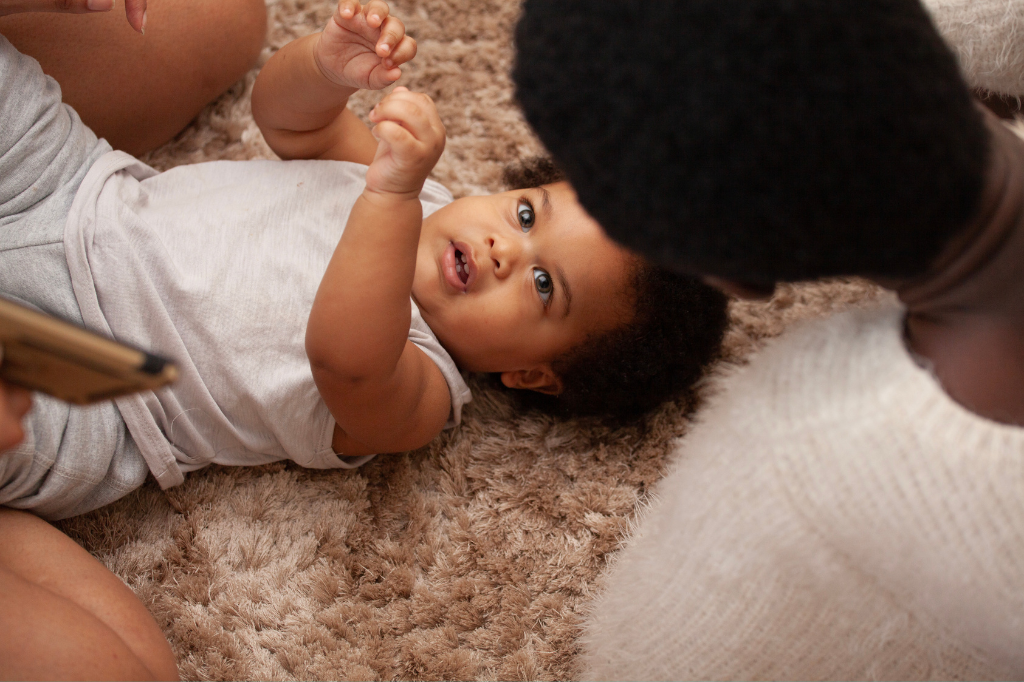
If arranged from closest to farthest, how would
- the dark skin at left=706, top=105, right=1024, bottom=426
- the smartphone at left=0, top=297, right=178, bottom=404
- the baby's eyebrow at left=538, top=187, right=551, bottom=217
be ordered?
the smartphone at left=0, top=297, right=178, bottom=404, the dark skin at left=706, top=105, right=1024, bottom=426, the baby's eyebrow at left=538, top=187, right=551, bottom=217

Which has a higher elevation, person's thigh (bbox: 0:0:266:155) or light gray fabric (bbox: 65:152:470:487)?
person's thigh (bbox: 0:0:266:155)

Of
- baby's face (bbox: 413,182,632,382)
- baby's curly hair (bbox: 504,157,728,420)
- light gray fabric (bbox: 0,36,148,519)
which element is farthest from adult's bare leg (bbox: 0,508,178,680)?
baby's curly hair (bbox: 504,157,728,420)

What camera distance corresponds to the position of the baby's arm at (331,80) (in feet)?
3.03

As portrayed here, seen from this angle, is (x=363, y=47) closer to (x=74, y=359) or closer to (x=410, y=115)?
A: (x=410, y=115)

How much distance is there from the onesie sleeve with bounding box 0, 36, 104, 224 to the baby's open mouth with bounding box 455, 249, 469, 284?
54 centimetres

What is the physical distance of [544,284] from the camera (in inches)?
39.1

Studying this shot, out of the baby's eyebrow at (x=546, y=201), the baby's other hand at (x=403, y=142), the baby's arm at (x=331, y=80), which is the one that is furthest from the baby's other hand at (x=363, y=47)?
the baby's eyebrow at (x=546, y=201)

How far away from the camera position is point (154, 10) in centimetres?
109

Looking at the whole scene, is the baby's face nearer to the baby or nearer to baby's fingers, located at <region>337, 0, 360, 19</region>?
the baby

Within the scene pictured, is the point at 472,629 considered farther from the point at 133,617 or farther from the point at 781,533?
the point at 781,533

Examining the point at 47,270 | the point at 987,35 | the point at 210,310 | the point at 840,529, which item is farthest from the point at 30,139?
the point at 987,35

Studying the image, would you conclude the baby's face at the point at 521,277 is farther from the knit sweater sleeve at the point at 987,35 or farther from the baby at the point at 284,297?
the knit sweater sleeve at the point at 987,35

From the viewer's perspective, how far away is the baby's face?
3.22ft

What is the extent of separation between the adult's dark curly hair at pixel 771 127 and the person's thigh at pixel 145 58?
2.82 ft
